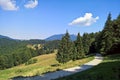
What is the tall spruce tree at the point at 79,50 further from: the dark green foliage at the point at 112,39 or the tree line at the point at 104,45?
the dark green foliage at the point at 112,39

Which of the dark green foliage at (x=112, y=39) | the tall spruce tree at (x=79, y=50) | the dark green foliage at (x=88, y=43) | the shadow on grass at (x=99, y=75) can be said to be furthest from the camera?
the dark green foliage at (x=88, y=43)

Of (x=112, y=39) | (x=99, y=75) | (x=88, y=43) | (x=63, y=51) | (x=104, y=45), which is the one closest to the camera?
(x=99, y=75)

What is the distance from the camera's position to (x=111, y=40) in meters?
69.9

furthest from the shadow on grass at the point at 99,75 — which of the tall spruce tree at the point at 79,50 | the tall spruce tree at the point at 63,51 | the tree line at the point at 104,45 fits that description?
the tall spruce tree at the point at 79,50

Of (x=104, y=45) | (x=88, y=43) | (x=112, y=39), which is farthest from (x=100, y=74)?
(x=88, y=43)

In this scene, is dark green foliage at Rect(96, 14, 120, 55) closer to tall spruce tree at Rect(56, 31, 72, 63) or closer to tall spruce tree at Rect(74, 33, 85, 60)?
tall spruce tree at Rect(56, 31, 72, 63)

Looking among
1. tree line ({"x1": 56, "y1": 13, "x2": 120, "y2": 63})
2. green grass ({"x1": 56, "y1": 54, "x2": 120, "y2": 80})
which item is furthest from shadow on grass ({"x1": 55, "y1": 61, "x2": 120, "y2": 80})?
tree line ({"x1": 56, "y1": 13, "x2": 120, "y2": 63})

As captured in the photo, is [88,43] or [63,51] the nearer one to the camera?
[63,51]

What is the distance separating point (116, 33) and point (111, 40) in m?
2.53

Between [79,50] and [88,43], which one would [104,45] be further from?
[88,43]

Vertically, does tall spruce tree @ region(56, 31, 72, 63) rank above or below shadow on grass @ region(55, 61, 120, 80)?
above

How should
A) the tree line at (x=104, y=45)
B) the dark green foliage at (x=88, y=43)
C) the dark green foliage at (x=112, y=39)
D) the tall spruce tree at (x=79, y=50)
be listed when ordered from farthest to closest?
the dark green foliage at (x=88, y=43), the tall spruce tree at (x=79, y=50), the tree line at (x=104, y=45), the dark green foliage at (x=112, y=39)

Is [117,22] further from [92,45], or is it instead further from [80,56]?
[92,45]

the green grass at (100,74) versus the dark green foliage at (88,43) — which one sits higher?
the dark green foliage at (88,43)
